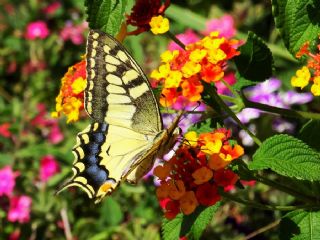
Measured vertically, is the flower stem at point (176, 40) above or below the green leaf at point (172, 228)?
above

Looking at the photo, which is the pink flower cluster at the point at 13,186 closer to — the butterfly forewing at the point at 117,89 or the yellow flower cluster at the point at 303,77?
the butterfly forewing at the point at 117,89

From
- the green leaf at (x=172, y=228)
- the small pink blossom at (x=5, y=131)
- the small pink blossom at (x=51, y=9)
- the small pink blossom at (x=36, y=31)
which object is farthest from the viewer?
the small pink blossom at (x=51, y=9)

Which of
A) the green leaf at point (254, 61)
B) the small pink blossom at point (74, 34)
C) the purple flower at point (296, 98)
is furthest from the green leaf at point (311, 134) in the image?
the small pink blossom at point (74, 34)

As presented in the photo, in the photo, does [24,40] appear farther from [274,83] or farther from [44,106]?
[274,83]

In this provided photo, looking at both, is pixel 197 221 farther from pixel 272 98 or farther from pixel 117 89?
pixel 272 98

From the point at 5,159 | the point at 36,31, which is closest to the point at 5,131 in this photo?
the point at 5,159

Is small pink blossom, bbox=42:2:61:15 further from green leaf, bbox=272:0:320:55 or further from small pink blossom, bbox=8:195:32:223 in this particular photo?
green leaf, bbox=272:0:320:55

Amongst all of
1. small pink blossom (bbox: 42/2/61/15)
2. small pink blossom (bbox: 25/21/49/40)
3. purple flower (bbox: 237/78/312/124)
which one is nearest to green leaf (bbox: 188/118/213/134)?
purple flower (bbox: 237/78/312/124)
